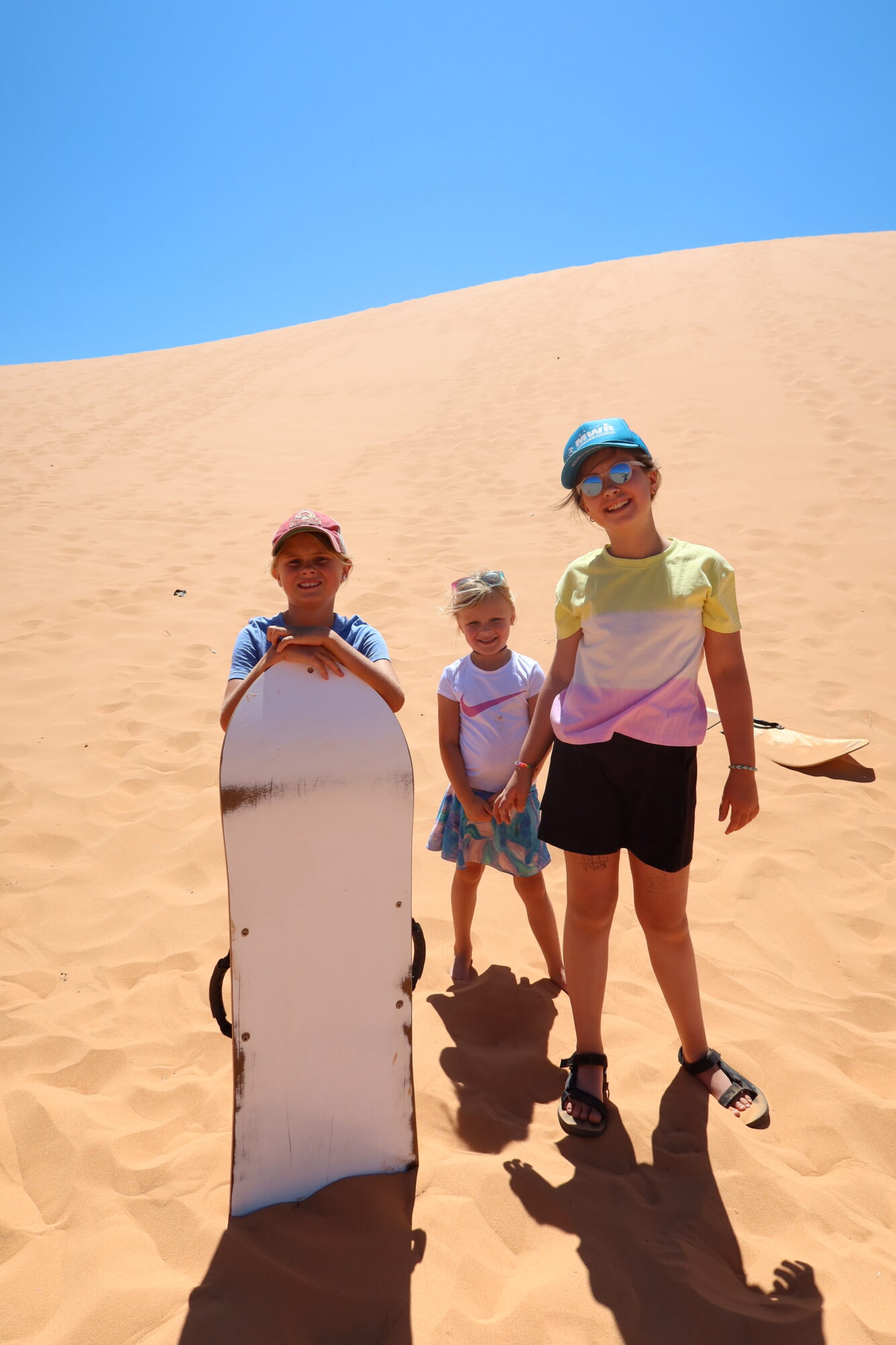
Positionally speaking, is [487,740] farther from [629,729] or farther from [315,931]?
[315,931]

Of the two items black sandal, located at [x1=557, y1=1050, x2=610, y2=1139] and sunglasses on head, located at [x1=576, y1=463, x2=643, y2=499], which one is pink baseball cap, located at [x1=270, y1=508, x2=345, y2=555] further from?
black sandal, located at [x1=557, y1=1050, x2=610, y2=1139]

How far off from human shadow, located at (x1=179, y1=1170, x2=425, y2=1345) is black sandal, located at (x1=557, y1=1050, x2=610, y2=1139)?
0.42 m

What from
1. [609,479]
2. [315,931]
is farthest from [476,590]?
[315,931]

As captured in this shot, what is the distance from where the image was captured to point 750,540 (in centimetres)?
725

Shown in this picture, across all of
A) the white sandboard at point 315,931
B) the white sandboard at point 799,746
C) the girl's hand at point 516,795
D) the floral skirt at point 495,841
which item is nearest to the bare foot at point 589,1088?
the white sandboard at point 315,931

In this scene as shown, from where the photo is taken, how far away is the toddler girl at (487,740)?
93.7 inches

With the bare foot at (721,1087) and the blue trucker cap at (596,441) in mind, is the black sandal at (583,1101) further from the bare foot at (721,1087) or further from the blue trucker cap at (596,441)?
the blue trucker cap at (596,441)

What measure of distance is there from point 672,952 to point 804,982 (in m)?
0.96

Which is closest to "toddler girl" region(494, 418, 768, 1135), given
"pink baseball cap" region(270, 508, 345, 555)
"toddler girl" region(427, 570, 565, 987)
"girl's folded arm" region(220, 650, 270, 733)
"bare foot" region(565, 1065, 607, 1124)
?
"bare foot" region(565, 1065, 607, 1124)

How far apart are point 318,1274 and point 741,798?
1.37 metres

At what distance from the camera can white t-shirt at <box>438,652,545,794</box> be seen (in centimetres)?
240

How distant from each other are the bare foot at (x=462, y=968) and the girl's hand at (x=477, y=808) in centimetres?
55

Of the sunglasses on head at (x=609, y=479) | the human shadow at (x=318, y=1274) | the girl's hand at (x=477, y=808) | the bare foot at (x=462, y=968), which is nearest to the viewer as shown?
the human shadow at (x=318, y=1274)

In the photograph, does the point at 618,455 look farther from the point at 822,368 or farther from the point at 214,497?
the point at 822,368
